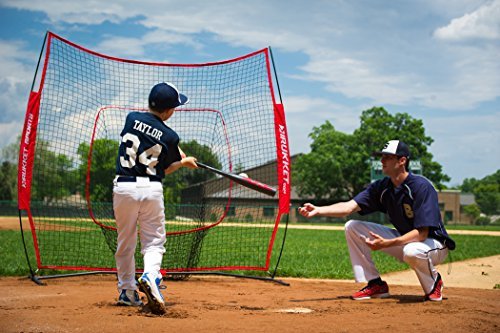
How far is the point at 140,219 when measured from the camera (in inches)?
211

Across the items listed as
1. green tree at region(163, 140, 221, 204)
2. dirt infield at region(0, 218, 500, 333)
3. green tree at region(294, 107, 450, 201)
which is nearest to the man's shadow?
dirt infield at region(0, 218, 500, 333)

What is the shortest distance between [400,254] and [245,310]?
72.1 inches

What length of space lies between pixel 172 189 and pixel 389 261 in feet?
20.2

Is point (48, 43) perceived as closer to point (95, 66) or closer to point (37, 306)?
point (95, 66)

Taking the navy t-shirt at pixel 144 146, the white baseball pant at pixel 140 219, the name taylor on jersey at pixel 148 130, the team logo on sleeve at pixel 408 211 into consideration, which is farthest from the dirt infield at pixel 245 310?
the name taylor on jersey at pixel 148 130

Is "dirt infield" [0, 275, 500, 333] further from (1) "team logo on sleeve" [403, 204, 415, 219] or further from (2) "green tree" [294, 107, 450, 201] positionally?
(2) "green tree" [294, 107, 450, 201]

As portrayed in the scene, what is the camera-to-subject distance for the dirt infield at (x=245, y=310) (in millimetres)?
4289

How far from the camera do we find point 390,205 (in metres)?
6.02

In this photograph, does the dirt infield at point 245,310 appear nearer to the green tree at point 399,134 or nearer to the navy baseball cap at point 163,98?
the navy baseball cap at point 163,98

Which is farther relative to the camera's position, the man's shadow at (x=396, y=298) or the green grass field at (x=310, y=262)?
the green grass field at (x=310, y=262)

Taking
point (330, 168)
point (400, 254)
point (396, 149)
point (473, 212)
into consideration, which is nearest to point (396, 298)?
point (400, 254)

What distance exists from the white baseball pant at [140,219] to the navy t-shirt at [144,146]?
0.12 metres

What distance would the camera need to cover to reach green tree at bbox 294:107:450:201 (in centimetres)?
5188

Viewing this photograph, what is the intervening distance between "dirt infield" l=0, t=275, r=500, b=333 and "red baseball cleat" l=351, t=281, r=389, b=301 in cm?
11
